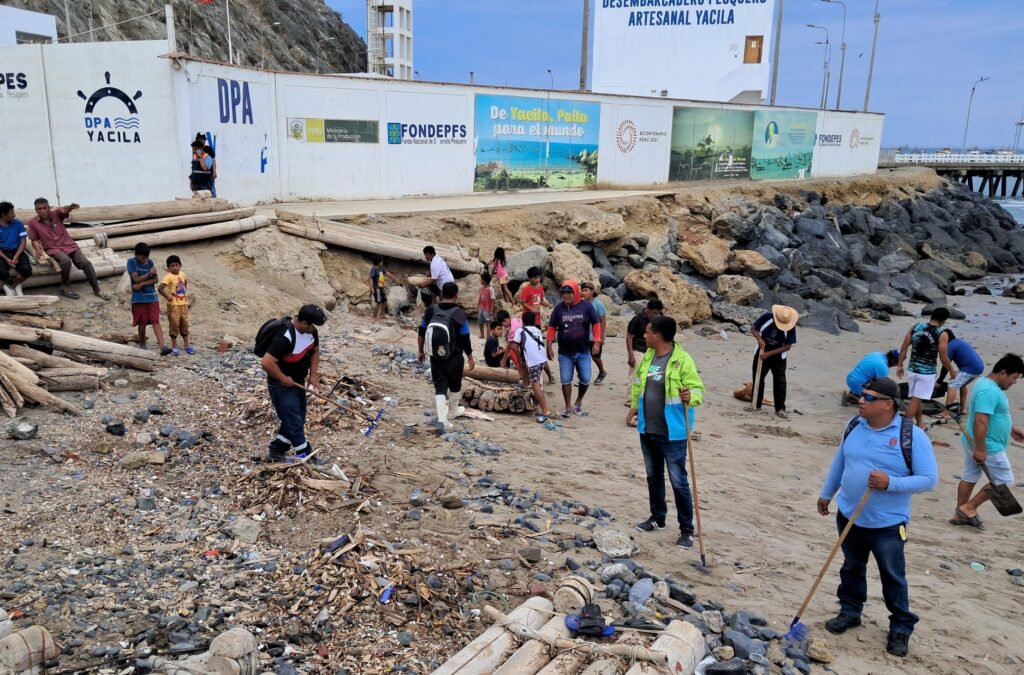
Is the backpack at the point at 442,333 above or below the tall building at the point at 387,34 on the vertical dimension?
below

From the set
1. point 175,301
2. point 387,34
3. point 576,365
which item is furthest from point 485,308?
point 387,34

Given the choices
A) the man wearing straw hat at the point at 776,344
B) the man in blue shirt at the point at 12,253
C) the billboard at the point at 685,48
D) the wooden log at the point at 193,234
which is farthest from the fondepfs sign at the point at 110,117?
the billboard at the point at 685,48

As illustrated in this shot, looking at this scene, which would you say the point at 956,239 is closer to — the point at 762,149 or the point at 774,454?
the point at 762,149

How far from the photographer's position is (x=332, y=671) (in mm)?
4281

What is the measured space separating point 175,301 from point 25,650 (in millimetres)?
6083

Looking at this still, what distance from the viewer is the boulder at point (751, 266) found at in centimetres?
1953

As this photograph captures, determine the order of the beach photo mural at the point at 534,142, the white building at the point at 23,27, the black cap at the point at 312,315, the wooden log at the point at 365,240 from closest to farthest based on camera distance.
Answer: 1. the black cap at the point at 312,315
2. the wooden log at the point at 365,240
3. the white building at the point at 23,27
4. the beach photo mural at the point at 534,142

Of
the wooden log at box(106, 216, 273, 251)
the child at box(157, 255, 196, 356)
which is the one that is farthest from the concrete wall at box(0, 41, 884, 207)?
the child at box(157, 255, 196, 356)

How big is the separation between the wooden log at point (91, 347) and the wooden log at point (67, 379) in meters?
0.52

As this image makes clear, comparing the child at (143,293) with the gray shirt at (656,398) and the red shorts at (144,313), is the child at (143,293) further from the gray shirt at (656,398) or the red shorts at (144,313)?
the gray shirt at (656,398)

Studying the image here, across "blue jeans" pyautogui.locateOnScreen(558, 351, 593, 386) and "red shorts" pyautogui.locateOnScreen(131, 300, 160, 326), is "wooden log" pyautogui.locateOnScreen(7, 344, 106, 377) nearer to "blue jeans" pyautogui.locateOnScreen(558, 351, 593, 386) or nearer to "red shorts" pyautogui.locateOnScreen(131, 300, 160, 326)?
"red shorts" pyautogui.locateOnScreen(131, 300, 160, 326)

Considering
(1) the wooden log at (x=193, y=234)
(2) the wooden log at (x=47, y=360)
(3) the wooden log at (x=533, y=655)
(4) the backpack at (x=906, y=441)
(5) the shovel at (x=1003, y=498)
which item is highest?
(1) the wooden log at (x=193, y=234)

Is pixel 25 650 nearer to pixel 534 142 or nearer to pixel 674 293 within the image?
pixel 674 293

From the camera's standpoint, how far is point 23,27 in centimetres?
2170
